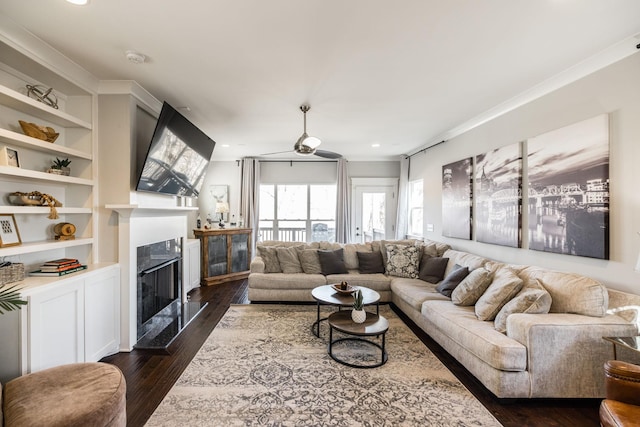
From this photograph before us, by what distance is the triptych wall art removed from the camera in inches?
92.1

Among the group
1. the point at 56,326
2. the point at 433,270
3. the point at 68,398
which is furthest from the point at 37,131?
the point at 433,270

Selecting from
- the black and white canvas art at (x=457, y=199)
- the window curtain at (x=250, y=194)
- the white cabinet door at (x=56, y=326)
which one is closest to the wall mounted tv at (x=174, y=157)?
the white cabinet door at (x=56, y=326)

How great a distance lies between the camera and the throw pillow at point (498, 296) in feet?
8.30

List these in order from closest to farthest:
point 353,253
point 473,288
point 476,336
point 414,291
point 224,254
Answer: point 476,336
point 473,288
point 414,291
point 353,253
point 224,254

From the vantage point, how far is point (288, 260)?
14.5 ft

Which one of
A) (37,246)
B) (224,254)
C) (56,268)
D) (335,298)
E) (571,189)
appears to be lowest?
(335,298)

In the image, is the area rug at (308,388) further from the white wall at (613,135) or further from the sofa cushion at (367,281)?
the white wall at (613,135)

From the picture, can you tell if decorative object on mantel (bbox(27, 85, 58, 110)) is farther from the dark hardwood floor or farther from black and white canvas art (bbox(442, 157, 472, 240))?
black and white canvas art (bbox(442, 157, 472, 240))

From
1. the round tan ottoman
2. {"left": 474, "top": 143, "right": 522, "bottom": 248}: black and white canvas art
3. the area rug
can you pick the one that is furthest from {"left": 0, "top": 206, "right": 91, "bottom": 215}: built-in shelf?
{"left": 474, "top": 143, "right": 522, "bottom": 248}: black and white canvas art

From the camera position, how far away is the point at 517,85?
2854 millimetres

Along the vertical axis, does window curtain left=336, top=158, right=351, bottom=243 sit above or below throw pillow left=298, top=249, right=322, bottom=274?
above

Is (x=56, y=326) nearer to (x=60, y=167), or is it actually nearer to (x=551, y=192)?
(x=60, y=167)

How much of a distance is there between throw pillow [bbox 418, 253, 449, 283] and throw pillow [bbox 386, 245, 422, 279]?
13 centimetres

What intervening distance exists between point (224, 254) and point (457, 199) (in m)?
4.29
